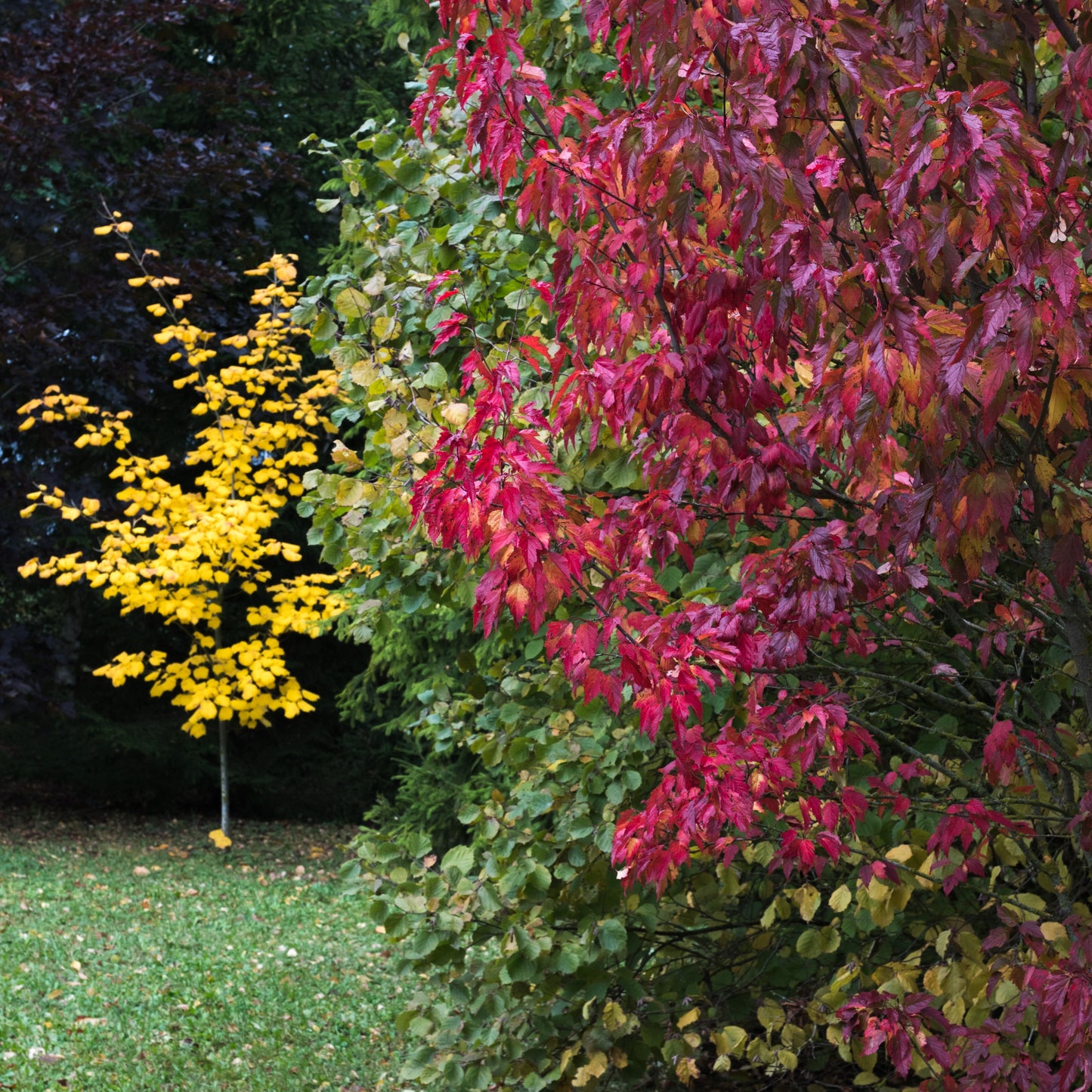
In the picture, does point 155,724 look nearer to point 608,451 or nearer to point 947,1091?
point 608,451

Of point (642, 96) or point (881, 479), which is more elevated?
point (642, 96)

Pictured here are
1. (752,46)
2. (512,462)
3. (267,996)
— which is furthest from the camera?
(267,996)

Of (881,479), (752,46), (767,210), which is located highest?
(752,46)

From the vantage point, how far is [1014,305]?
5.24 ft

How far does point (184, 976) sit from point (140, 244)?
760cm

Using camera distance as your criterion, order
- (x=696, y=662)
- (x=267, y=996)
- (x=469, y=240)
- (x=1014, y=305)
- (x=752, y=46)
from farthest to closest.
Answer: (x=267, y=996), (x=469, y=240), (x=696, y=662), (x=752, y=46), (x=1014, y=305)

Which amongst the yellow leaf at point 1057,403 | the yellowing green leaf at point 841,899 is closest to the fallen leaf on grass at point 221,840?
the yellowing green leaf at point 841,899

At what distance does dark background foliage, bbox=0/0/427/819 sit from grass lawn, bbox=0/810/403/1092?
2.01m

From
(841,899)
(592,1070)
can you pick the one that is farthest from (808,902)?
(592,1070)

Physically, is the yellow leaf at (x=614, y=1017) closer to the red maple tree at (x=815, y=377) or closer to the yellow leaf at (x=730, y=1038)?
the yellow leaf at (x=730, y=1038)

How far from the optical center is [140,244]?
11.4 metres

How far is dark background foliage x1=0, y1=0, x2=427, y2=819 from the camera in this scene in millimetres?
10203

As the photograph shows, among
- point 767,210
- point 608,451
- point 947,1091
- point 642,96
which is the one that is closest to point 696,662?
point 608,451

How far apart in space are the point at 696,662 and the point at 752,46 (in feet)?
4.55
